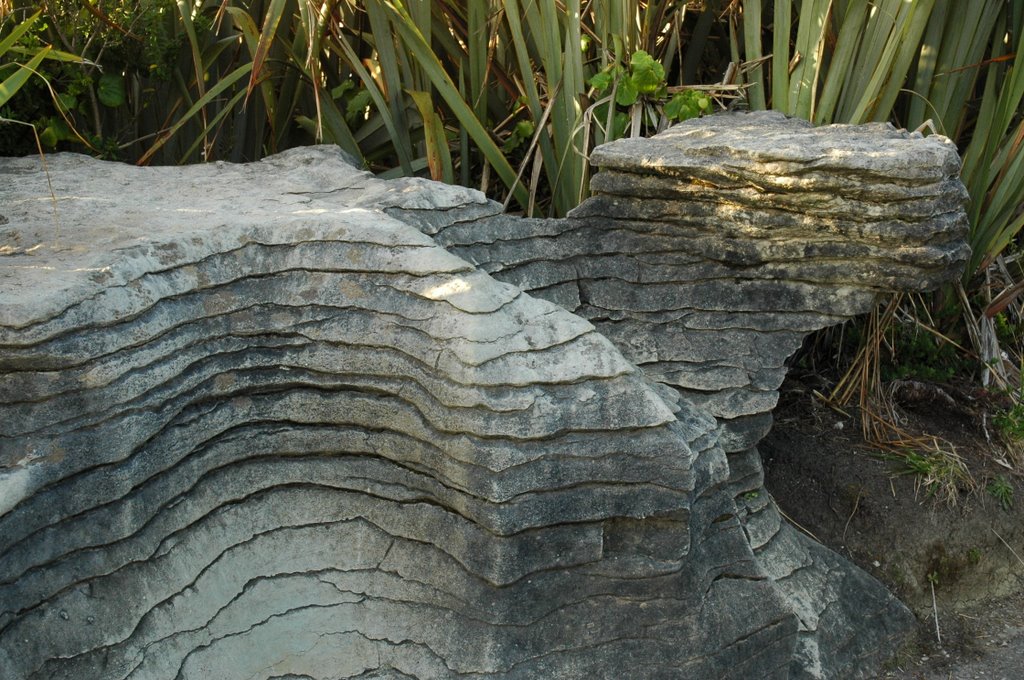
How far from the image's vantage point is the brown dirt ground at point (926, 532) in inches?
142

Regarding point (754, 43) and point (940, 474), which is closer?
point (940, 474)

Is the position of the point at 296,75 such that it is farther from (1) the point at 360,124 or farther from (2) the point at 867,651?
(2) the point at 867,651

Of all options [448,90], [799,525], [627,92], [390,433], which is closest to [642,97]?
[627,92]

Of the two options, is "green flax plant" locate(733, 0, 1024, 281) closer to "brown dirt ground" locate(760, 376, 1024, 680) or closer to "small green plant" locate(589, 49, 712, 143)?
"small green plant" locate(589, 49, 712, 143)

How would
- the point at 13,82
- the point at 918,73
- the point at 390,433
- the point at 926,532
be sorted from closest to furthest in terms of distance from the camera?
the point at 13,82, the point at 390,433, the point at 926,532, the point at 918,73

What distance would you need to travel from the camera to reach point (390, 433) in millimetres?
2861

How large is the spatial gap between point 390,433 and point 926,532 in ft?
6.37

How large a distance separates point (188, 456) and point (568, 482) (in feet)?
3.02

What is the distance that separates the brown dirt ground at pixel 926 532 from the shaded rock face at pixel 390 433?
1.81ft

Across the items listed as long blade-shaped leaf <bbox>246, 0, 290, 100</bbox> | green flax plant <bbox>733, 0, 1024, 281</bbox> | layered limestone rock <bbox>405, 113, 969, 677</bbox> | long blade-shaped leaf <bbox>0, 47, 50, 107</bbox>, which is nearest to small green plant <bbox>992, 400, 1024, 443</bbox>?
green flax plant <bbox>733, 0, 1024, 281</bbox>

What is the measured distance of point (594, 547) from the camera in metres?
A: 2.79

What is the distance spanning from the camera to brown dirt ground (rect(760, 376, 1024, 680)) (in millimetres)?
3598

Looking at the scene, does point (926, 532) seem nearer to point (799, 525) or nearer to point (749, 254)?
point (799, 525)

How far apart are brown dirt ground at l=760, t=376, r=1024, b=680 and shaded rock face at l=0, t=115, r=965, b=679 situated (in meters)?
0.55
